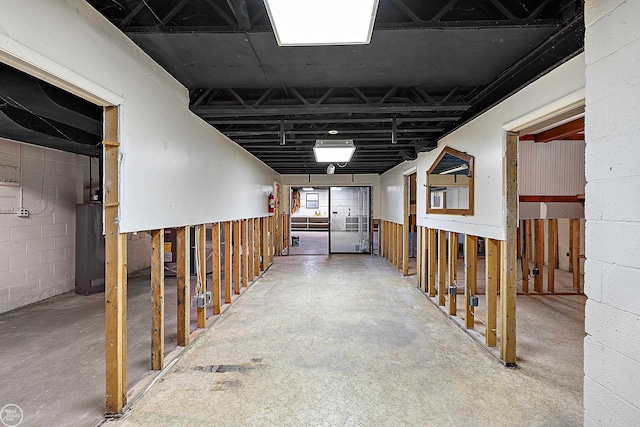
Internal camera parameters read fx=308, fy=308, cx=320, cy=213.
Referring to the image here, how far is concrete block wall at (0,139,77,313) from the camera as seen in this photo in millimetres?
4098

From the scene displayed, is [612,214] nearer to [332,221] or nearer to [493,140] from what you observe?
[493,140]

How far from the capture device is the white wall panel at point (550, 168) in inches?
177

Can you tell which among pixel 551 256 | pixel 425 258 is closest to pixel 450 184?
pixel 425 258

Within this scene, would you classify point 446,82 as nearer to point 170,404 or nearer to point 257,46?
point 257,46

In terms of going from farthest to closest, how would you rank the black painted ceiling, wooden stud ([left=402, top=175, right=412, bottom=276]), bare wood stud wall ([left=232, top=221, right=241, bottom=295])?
wooden stud ([left=402, top=175, right=412, bottom=276]) < bare wood stud wall ([left=232, top=221, right=241, bottom=295]) < the black painted ceiling

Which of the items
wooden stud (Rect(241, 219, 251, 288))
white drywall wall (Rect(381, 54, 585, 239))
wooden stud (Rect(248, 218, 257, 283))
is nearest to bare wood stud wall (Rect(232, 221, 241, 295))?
wooden stud (Rect(241, 219, 251, 288))

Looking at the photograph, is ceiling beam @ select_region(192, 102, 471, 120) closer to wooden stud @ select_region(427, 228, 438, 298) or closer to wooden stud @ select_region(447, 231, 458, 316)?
wooden stud @ select_region(447, 231, 458, 316)

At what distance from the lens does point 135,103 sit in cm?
217

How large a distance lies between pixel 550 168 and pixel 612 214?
405cm

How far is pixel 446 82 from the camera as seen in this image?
2.82m

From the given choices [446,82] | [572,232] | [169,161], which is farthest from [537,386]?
[572,232]

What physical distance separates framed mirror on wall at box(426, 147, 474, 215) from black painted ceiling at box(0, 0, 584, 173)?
20.2 inches

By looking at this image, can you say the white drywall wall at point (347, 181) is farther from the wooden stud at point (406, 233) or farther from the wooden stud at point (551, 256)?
the wooden stud at point (551, 256)

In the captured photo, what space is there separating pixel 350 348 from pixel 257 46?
274cm
